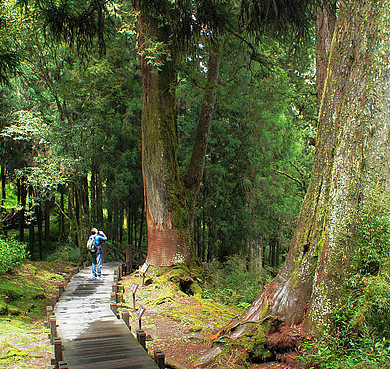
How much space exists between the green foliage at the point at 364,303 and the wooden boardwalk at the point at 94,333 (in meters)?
2.75

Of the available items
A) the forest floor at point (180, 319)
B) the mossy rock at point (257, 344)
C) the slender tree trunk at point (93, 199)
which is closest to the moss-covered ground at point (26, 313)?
the forest floor at point (180, 319)

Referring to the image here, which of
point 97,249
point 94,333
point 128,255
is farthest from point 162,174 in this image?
point 94,333

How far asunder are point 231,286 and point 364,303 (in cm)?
831

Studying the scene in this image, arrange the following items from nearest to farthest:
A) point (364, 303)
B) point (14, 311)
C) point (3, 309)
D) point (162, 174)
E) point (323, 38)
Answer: point (364, 303), point (323, 38), point (3, 309), point (14, 311), point (162, 174)

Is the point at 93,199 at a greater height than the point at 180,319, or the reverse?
the point at 93,199

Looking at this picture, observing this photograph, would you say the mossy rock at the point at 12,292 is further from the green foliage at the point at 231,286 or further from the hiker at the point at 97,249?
the green foliage at the point at 231,286

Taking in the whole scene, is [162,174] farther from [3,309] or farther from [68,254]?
[68,254]

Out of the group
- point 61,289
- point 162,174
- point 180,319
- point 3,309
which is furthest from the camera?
point 162,174

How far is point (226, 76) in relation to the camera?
1744 centimetres

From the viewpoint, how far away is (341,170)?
5.72m

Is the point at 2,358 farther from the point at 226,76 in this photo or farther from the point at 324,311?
the point at 226,76

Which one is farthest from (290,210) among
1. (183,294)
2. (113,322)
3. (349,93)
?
(349,93)

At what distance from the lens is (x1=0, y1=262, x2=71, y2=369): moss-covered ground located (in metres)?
7.23

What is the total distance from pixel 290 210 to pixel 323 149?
1303 cm
